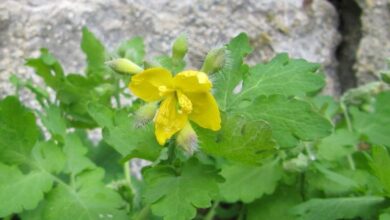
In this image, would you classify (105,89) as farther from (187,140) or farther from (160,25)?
(160,25)

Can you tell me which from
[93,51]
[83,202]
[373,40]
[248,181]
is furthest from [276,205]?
[373,40]

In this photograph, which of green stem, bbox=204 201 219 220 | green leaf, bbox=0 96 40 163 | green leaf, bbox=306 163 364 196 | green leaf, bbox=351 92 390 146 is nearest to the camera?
green leaf, bbox=0 96 40 163

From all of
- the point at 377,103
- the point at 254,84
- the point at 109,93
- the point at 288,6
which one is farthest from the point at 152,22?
the point at 254,84

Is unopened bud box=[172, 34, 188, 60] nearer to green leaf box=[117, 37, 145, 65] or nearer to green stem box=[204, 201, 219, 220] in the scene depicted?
green leaf box=[117, 37, 145, 65]

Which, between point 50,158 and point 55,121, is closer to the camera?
point 50,158

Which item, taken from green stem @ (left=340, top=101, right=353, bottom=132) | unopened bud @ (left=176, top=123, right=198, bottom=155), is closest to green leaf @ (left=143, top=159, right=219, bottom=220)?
unopened bud @ (left=176, top=123, right=198, bottom=155)

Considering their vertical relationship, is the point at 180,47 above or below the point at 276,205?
above

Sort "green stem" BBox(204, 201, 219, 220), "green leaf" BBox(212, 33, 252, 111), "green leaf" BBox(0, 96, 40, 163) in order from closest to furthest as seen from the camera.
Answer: "green leaf" BBox(212, 33, 252, 111) < "green leaf" BBox(0, 96, 40, 163) < "green stem" BBox(204, 201, 219, 220)
